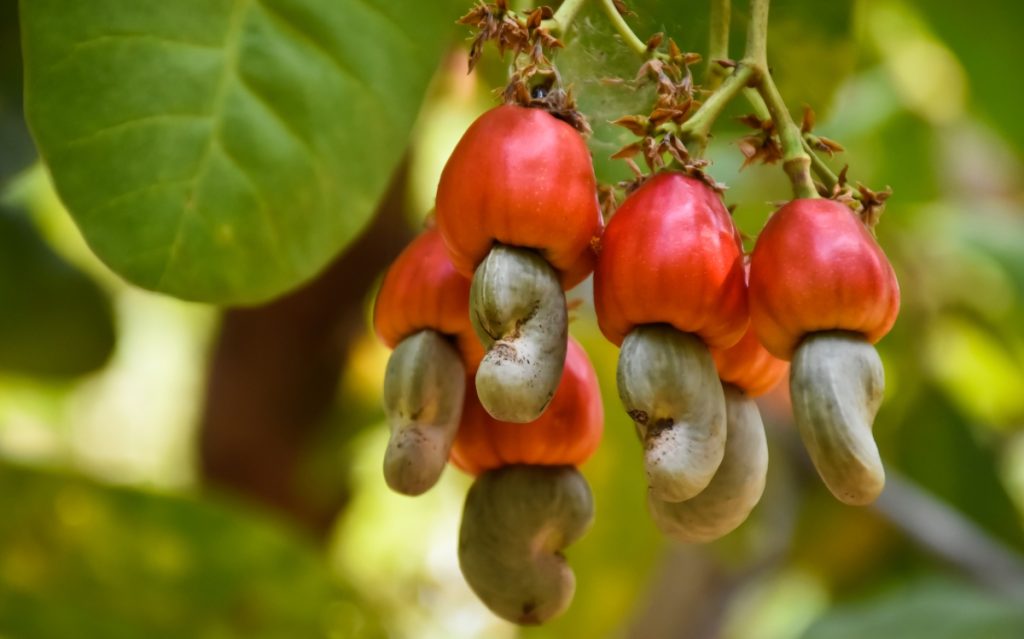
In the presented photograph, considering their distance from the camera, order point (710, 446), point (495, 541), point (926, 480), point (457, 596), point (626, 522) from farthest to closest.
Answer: point (457, 596)
point (926, 480)
point (626, 522)
point (495, 541)
point (710, 446)

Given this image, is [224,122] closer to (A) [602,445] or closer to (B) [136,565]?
(B) [136,565]

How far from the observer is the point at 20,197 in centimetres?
159

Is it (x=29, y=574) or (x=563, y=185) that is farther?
(x=29, y=574)

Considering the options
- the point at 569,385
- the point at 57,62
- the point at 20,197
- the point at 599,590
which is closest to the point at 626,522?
the point at 599,590

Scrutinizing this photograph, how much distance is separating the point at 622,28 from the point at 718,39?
0.29 ft

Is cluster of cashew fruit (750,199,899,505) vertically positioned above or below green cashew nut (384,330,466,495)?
above

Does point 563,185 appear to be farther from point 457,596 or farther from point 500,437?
point 457,596

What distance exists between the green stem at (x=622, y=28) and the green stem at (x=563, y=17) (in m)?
0.02

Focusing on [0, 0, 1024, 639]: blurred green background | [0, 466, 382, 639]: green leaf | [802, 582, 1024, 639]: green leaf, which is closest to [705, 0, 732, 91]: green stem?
[0, 0, 1024, 639]: blurred green background

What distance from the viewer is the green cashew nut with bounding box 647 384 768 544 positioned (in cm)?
69

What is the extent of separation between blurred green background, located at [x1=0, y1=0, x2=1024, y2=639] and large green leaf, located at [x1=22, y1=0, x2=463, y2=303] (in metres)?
0.05

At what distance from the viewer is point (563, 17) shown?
0.72 m

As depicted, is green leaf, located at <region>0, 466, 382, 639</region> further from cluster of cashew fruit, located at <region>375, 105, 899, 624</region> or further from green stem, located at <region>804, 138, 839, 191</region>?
green stem, located at <region>804, 138, 839, 191</region>

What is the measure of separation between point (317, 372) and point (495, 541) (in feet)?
3.72
